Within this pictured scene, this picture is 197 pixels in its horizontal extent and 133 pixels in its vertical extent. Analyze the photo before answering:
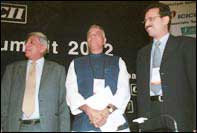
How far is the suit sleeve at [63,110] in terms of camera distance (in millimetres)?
3234

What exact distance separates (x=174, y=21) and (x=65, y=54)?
1582 mm

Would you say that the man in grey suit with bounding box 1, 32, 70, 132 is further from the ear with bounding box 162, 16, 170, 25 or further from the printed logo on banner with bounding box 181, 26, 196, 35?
the printed logo on banner with bounding box 181, 26, 196, 35

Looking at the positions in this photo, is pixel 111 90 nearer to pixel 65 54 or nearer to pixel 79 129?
pixel 79 129

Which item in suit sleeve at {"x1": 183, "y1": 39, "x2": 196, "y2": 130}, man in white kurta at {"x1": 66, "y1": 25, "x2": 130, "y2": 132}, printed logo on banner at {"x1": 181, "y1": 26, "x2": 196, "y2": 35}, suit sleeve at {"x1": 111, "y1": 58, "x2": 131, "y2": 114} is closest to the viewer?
suit sleeve at {"x1": 183, "y1": 39, "x2": 196, "y2": 130}

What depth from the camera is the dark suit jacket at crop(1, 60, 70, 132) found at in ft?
10.3

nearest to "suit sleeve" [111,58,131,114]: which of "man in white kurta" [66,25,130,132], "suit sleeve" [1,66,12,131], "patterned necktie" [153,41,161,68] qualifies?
"man in white kurta" [66,25,130,132]

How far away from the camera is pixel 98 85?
10.3ft

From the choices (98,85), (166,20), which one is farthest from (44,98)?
(166,20)

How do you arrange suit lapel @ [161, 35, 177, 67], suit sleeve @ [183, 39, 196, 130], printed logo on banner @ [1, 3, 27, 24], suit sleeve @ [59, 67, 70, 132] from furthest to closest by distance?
printed logo on banner @ [1, 3, 27, 24]
suit sleeve @ [59, 67, 70, 132]
suit lapel @ [161, 35, 177, 67]
suit sleeve @ [183, 39, 196, 130]

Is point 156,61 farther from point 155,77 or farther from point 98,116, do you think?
point 98,116

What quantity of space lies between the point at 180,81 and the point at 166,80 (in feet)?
0.34

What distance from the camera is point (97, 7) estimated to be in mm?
4645

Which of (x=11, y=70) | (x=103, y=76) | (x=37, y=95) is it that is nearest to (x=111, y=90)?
(x=103, y=76)

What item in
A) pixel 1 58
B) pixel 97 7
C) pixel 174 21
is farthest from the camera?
pixel 174 21
